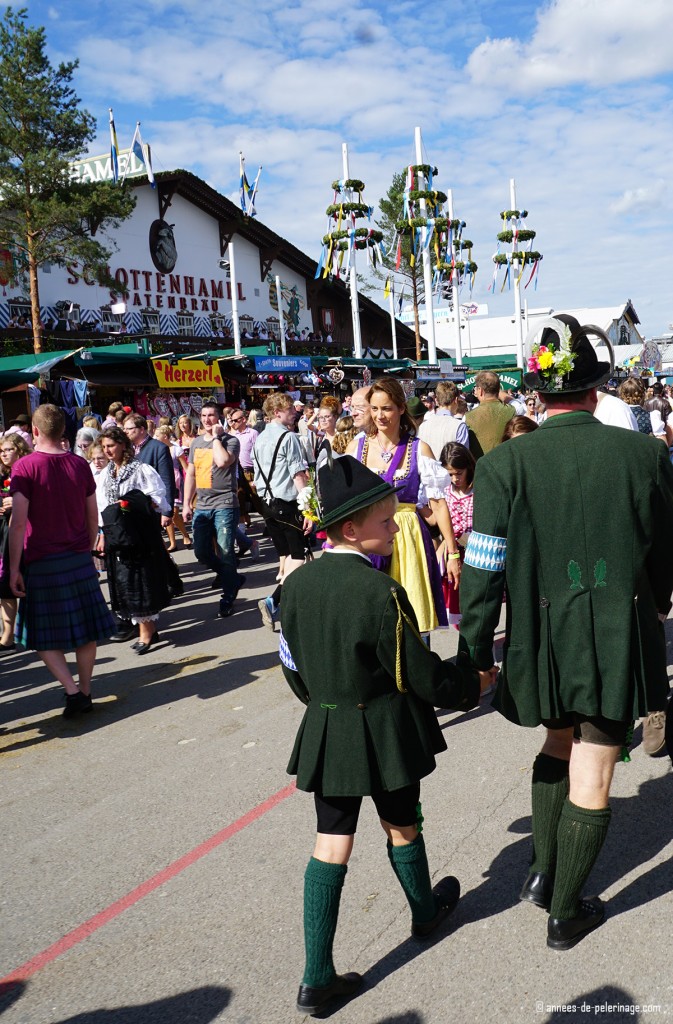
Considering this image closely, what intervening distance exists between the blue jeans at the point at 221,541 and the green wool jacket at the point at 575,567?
5.42 meters

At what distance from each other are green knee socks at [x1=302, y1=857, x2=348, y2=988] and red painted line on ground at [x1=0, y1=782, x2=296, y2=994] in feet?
3.40

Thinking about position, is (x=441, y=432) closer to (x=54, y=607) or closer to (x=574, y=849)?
(x=54, y=607)

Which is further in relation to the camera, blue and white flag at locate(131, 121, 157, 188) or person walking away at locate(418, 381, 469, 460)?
blue and white flag at locate(131, 121, 157, 188)

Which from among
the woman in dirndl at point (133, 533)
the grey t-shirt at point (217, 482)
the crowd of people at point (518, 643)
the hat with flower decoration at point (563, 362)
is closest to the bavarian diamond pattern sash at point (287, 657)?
the crowd of people at point (518, 643)

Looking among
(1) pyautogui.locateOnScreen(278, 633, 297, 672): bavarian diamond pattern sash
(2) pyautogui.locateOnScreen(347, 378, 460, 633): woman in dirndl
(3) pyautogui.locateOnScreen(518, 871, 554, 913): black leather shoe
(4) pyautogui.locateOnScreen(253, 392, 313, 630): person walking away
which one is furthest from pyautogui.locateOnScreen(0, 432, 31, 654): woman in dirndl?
(3) pyautogui.locateOnScreen(518, 871, 554, 913): black leather shoe

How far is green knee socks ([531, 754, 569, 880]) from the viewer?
2.92 metres

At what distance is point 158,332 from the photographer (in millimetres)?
28844

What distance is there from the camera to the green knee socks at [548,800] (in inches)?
115

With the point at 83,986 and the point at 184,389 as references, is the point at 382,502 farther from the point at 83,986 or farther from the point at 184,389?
the point at 184,389

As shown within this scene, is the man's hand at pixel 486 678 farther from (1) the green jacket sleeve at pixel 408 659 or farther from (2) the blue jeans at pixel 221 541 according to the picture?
(2) the blue jeans at pixel 221 541

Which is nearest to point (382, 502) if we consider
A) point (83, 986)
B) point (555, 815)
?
point (555, 815)

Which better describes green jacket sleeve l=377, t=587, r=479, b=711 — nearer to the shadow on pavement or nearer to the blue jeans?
the shadow on pavement

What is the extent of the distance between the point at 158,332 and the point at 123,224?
352cm

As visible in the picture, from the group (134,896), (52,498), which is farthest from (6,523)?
(134,896)
